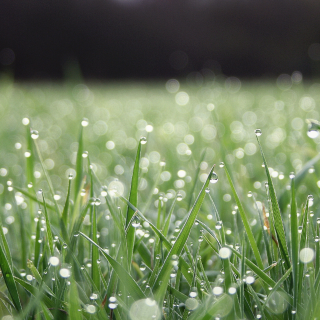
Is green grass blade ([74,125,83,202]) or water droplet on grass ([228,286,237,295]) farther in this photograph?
green grass blade ([74,125,83,202])

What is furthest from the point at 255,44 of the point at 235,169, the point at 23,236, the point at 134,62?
the point at 23,236

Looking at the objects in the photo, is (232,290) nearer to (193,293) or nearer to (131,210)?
(193,293)

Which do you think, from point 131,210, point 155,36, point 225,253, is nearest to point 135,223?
point 131,210

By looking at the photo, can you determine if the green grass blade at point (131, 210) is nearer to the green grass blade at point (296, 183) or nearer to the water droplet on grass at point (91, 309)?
the water droplet on grass at point (91, 309)

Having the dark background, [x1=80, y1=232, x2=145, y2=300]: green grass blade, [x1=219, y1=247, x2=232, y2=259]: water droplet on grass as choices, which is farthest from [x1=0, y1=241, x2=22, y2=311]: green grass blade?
the dark background

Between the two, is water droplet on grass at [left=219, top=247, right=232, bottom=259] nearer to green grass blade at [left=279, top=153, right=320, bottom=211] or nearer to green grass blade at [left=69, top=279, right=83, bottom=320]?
green grass blade at [left=69, top=279, right=83, bottom=320]

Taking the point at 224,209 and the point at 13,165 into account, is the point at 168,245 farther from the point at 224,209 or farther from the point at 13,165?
the point at 13,165

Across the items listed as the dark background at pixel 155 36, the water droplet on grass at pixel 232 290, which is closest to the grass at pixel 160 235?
the water droplet on grass at pixel 232 290
